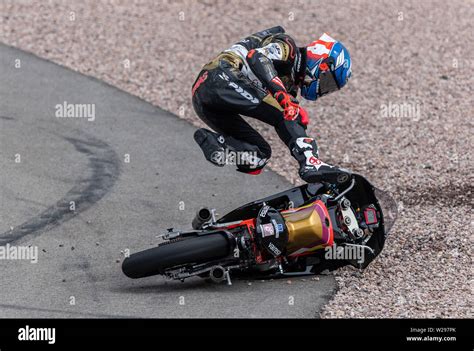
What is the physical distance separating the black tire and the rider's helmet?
5.43 ft

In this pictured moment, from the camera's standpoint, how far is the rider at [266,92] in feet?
24.4

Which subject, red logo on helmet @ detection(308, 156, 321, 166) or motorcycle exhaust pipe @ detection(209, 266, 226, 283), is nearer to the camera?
red logo on helmet @ detection(308, 156, 321, 166)

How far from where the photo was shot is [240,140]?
8.14m

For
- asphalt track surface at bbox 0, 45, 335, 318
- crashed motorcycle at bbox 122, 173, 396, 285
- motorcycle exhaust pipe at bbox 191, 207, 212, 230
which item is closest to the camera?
asphalt track surface at bbox 0, 45, 335, 318

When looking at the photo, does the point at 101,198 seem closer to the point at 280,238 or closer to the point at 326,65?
the point at 280,238

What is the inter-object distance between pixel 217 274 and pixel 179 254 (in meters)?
0.40

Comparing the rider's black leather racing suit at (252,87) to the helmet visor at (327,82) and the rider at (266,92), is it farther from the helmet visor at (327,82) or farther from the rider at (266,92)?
the helmet visor at (327,82)

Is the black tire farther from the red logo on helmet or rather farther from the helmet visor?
the helmet visor

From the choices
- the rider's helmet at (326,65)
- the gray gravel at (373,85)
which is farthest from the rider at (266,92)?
the gray gravel at (373,85)

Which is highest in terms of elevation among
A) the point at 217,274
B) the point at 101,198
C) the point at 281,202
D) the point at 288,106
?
the point at 288,106

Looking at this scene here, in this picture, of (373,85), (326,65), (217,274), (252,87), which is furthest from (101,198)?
(373,85)

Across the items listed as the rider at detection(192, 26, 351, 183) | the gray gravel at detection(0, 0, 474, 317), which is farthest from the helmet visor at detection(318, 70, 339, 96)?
the gray gravel at detection(0, 0, 474, 317)

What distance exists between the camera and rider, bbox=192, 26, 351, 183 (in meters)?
7.43

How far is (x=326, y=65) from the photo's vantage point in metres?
8.00
